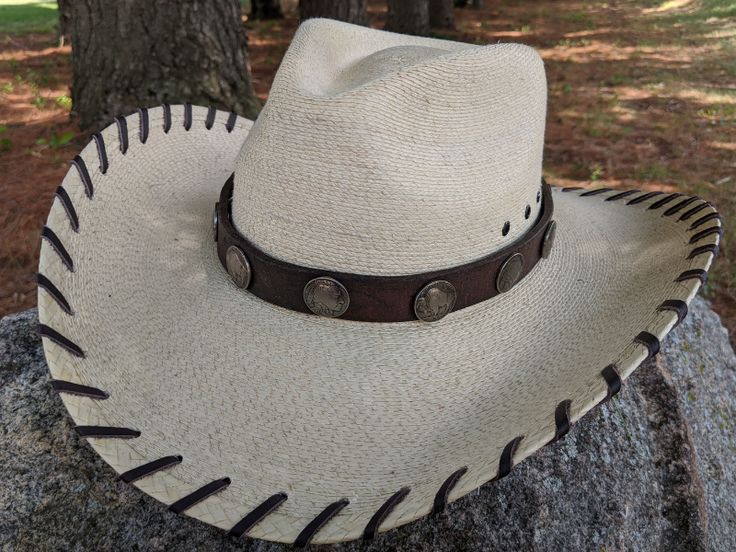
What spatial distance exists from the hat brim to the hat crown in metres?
0.17

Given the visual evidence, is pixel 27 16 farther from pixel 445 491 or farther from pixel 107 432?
pixel 445 491

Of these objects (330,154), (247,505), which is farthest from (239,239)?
(247,505)

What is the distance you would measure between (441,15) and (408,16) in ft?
8.40

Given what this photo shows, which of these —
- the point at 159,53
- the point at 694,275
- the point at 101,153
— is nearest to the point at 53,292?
the point at 101,153

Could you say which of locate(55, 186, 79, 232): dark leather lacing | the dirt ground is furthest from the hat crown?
the dirt ground

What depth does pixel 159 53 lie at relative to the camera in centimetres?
374

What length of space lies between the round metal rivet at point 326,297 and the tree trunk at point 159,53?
2.90 meters

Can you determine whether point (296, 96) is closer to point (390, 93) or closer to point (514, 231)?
point (390, 93)

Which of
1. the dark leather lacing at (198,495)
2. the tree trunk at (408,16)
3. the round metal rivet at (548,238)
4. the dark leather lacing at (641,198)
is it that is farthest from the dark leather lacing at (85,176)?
the tree trunk at (408,16)

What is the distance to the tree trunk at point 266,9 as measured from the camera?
12.1 metres

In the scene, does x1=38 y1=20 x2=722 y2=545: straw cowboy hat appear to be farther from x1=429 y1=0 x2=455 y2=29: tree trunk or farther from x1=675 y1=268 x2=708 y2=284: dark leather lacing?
x1=429 y1=0 x2=455 y2=29: tree trunk

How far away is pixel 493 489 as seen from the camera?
1.59m

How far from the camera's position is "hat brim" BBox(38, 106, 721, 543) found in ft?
3.82

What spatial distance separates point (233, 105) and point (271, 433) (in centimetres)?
310
